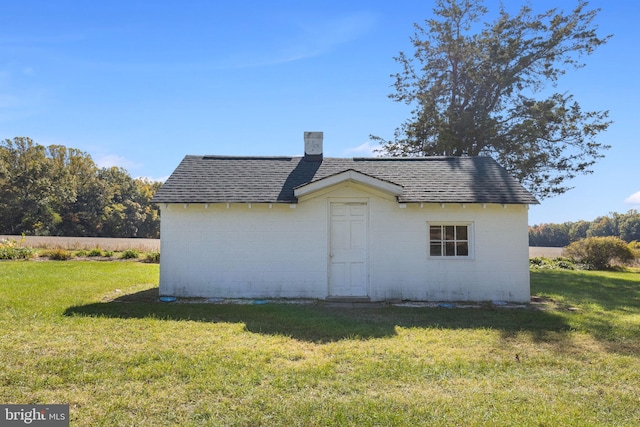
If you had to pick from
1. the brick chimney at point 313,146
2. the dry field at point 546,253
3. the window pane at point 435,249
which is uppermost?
the brick chimney at point 313,146

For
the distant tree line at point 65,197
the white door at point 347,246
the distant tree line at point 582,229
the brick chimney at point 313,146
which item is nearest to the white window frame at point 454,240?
the white door at point 347,246

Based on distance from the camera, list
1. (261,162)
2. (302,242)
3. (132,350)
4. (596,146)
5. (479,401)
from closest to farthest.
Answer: (479,401) < (132,350) < (302,242) < (261,162) < (596,146)

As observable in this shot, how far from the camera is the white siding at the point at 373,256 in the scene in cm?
1102

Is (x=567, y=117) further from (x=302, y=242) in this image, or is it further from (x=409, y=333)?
(x=409, y=333)

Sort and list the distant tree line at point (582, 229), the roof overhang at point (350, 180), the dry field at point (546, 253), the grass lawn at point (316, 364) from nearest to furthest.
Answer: the grass lawn at point (316, 364) < the roof overhang at point (350, 180) < the dry field at point (546, 253) < the distant tree line at point (582, 229)

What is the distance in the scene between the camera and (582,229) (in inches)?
2726

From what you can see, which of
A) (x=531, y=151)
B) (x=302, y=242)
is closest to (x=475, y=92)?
(x=531, y=151)

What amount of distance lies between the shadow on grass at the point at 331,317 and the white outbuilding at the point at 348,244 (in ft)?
3.50

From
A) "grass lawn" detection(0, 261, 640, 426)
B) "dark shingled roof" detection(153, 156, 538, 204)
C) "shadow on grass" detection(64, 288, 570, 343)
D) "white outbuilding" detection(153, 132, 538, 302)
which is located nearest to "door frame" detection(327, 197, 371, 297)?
"white outbuilding" detection(153, 132, 538, 302)

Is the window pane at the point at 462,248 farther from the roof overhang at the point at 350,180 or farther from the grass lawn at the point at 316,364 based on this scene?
the roof overhang at the point at 350,180

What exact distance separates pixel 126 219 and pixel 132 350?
172 feet

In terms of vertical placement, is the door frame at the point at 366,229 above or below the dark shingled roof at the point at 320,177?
below

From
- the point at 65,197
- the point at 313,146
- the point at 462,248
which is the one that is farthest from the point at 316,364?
the point at 65,197

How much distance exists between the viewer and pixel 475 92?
23.0 meters
